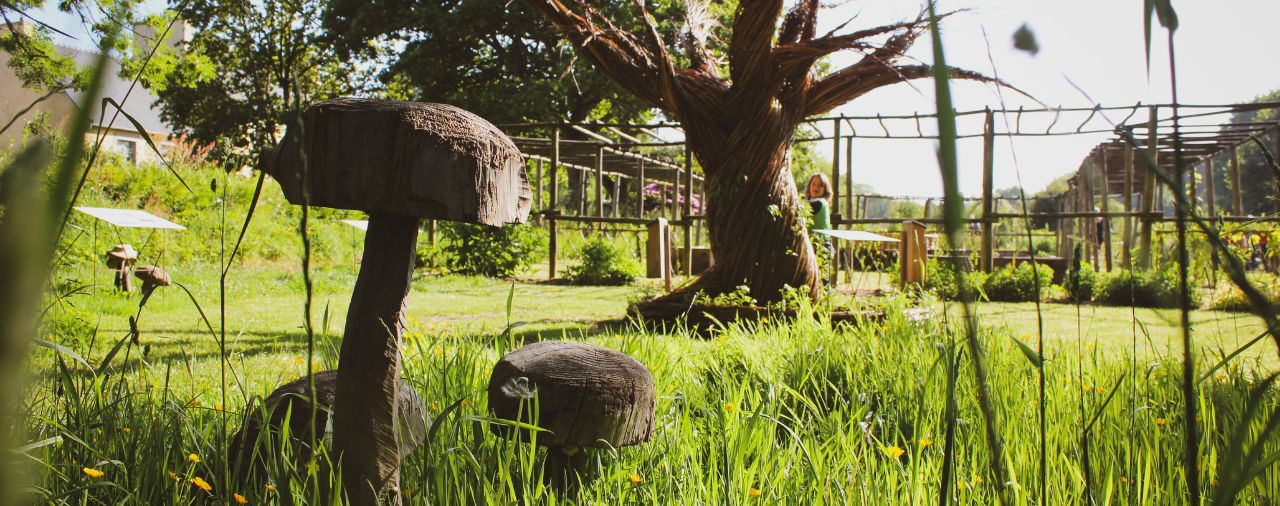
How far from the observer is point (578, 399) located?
1.69m

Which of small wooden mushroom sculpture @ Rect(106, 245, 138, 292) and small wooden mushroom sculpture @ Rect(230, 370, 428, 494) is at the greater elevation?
small wooden mushroom sculpture @ Rect(106, 245, 138, 292)

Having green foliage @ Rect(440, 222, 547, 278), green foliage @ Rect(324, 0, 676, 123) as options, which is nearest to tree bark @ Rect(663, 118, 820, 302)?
green foliage @ Rect(440, 222, 547, 278)

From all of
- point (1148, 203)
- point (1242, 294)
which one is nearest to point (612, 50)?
point (1148, 203)

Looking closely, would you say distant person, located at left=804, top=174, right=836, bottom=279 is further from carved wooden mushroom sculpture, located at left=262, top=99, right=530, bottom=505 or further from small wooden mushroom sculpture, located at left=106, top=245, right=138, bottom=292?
small wooden mushroom sculpture, located at left=106, top=245, right=138, bottom=292

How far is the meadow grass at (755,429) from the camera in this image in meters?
1.67

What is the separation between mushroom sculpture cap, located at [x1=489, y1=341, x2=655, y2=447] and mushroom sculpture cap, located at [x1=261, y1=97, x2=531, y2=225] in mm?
476

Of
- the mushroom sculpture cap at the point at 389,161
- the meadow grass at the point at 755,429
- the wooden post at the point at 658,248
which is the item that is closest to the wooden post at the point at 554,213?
the wooden post at the point at 658,248

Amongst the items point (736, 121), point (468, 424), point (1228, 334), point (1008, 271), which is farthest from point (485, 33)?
point (468, 424)

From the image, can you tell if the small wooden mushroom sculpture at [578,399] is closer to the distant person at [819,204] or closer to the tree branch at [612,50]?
the tree branch at [612,50]

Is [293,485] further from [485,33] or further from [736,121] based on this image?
[485,33]

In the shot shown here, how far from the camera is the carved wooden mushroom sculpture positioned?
1354mm

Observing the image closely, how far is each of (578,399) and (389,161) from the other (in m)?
0.65

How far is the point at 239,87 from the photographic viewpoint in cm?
2117

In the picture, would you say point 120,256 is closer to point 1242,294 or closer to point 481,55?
point 1242,294
